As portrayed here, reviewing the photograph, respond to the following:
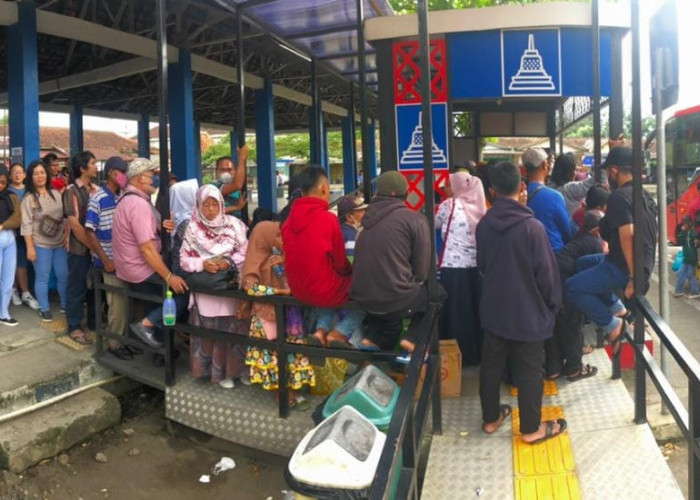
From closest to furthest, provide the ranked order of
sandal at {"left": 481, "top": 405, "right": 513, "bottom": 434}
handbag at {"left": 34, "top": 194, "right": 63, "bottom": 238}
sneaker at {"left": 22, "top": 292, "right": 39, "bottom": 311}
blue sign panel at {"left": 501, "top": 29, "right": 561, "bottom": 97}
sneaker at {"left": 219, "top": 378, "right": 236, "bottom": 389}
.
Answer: sandal at {"left": 481, "top": 405, "right": 513, "bottom": 434}
sneaker at {"left": 219, "top": 378, "right": 236, "bottom": 389}
handbag at {"left": 34, "top": 194, "right": 63, "bottom": 238}
sneaker at {"left": 22, "top": 292, "right": 39, "bottom": 311}
blue sign panel at {"left": 501, "top": 29, "right": 561, "bottom": 97}

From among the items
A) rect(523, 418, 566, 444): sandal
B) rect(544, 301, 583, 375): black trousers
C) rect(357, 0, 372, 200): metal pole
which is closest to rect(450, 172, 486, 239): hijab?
rect(544, 301, 583, 375): black trousers

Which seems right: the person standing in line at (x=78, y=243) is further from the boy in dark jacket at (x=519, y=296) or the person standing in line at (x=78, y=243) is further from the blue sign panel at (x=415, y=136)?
the boy in dark jacket at (x=519, y=296)

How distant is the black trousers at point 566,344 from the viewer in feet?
12.2

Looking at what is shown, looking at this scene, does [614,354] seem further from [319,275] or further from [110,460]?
[110,460]

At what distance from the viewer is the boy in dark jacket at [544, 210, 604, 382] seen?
146 inches

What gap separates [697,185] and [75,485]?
37.6 ft

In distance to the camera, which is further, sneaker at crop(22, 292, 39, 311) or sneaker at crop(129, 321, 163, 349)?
sneaker at crop(22, 292, 39, 311)

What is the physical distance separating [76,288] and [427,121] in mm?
3396

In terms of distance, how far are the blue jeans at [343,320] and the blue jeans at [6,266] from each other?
121 inches

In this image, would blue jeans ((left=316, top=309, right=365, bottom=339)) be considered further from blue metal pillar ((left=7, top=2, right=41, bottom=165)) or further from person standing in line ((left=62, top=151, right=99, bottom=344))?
blue metal pillar ((left=7, top=2, right=41, bottom=165))

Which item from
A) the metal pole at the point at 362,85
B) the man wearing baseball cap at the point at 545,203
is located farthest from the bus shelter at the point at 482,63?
the man wearing baseball cap at the point at 545,203

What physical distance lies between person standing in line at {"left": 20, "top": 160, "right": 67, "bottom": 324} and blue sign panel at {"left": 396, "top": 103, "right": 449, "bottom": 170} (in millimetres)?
3320

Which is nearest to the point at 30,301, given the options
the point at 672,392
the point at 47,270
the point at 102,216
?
the point at 47,270

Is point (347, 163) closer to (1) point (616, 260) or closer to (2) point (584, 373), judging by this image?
(2) point (584, 373)
